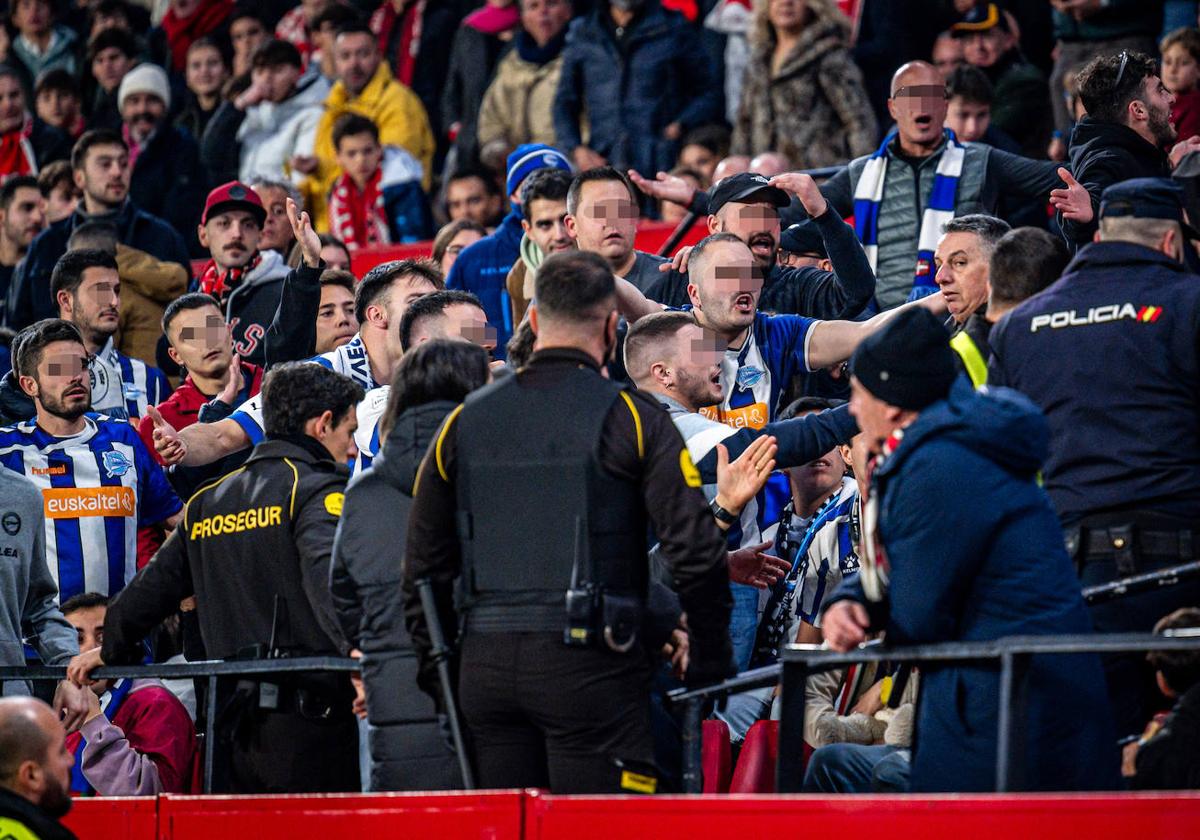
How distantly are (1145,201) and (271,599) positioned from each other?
2986 millimetres

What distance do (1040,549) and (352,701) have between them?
2456 mm

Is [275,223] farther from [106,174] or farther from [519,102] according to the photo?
[519,102]

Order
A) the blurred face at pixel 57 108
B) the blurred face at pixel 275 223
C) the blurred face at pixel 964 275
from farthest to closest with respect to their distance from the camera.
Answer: the blurred face at pixel 57 108 → the blurred face at pixel 275 223 → the blurred face at pixel 964 275

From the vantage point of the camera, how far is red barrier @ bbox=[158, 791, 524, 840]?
531 centimetres

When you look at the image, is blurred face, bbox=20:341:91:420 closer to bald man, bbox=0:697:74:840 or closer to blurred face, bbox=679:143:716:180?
bald man, bbox=0:697:74:840

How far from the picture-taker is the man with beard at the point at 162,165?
1412cm

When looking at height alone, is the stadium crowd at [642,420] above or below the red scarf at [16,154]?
below

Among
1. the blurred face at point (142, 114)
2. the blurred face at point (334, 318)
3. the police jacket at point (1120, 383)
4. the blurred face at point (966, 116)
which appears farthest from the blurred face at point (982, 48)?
the police jacket at point (1120, 383)

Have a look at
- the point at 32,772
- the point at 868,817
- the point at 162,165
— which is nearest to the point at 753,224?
the point at 868,817

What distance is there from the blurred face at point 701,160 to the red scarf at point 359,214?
7.36 feet

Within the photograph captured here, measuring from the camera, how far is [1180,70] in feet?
34.6

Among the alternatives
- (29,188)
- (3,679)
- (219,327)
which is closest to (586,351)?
(3,679)

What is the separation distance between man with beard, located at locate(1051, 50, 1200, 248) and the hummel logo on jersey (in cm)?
193

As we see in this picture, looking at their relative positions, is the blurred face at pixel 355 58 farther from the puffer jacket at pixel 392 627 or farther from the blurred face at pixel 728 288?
the puffer jacket at pixel 392 627
